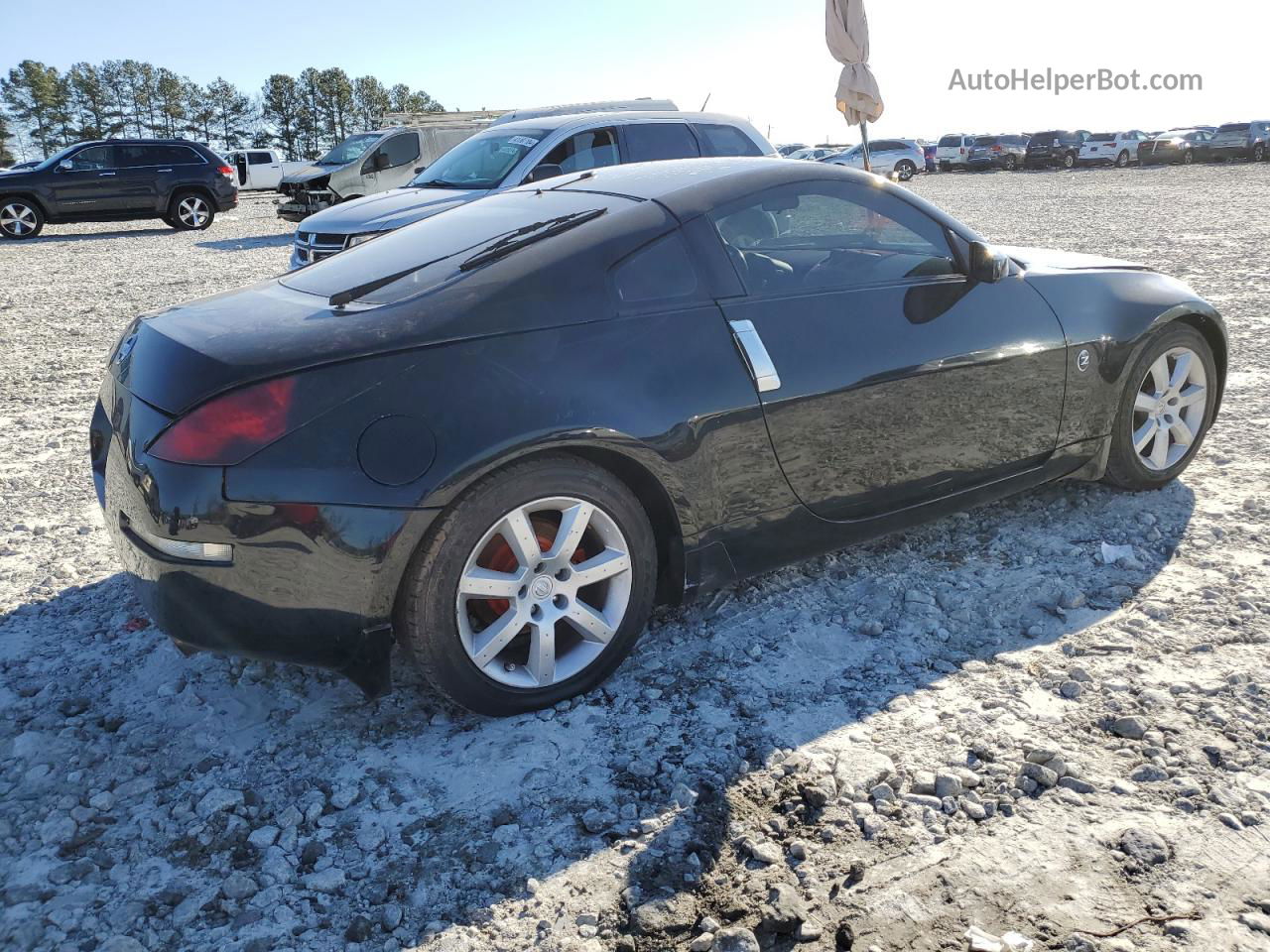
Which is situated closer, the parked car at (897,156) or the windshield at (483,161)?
the windshield at (483,161)

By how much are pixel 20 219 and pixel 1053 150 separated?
3824 centimetres

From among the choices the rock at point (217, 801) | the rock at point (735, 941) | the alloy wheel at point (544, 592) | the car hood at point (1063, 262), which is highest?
the car hood at point (1063, 262)

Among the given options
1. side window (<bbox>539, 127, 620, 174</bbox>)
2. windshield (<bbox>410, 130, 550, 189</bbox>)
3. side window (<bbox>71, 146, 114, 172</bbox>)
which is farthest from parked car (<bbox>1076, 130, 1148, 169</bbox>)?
windshield (<bbox>410, 130, 550, 189</bbox>)

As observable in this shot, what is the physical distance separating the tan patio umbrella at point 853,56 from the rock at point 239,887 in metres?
9.92

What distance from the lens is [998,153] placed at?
142 feet

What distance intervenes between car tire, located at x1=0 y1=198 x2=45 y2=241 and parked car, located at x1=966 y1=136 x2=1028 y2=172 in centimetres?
3678

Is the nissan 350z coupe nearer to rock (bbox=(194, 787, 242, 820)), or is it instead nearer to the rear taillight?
the rear taillight

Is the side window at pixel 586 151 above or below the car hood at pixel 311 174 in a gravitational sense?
below

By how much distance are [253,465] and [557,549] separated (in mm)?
841

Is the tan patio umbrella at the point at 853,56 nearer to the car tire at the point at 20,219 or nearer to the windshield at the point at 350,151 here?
the windshield at the point at 350,151

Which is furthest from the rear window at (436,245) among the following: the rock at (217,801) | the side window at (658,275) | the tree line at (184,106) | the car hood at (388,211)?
the tree line at (184,106)

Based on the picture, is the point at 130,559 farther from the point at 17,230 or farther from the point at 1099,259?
the point at 17,230

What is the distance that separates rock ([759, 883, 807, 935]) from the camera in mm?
2172

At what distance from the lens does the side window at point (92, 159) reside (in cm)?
1800
